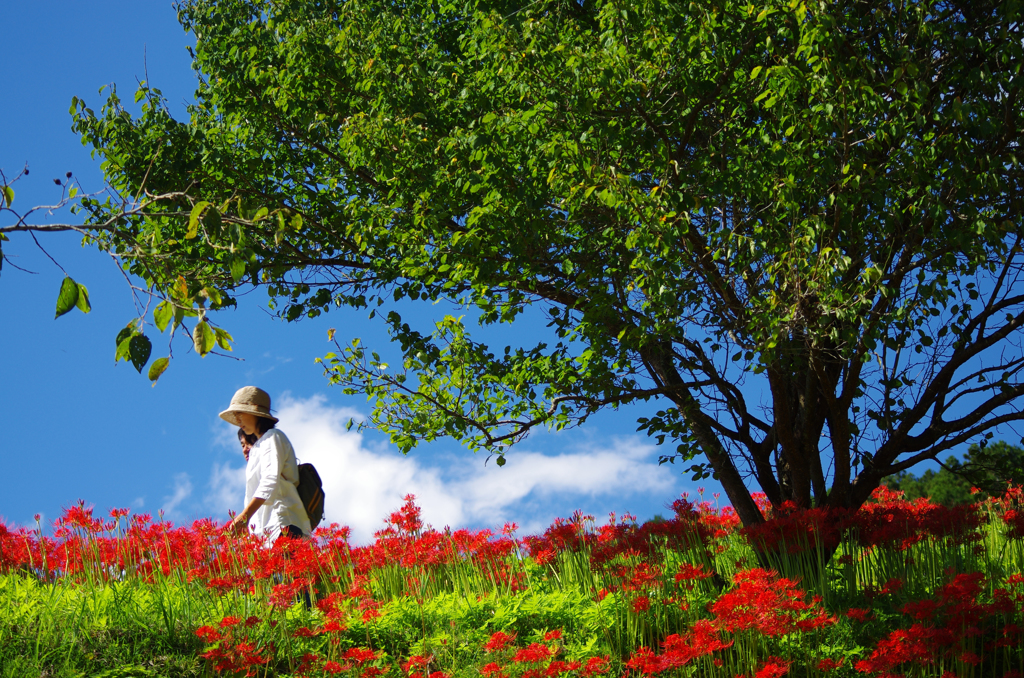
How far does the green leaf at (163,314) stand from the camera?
3.11 metres

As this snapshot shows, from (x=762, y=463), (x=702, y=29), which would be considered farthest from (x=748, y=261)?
(x=762, y=463)

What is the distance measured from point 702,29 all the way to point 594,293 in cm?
228

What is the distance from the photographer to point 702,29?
18.7 feet

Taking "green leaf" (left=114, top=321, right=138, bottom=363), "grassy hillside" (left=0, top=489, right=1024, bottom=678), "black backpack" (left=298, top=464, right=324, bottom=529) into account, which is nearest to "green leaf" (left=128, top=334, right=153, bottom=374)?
"green leaf" (left=114, top=321, right=138, bottom=363)

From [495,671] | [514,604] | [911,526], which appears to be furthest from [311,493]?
[911,526]

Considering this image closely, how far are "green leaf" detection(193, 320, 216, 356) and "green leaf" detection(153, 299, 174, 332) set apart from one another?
139 millimetres

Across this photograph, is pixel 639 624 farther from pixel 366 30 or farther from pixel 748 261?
pixel 366 30

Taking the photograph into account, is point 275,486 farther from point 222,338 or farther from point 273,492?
point 222,338

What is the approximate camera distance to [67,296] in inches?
118

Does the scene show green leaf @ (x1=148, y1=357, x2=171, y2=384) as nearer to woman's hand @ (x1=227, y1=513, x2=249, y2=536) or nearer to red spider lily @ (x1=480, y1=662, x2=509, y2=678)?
red spider lily @ (x1=480, y1=662, x2=509, y2=678)

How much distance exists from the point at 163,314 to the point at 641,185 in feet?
16.5

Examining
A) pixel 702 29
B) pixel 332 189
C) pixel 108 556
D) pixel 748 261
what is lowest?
pixel 108 556

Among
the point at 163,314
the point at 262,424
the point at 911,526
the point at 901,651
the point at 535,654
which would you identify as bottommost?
the point at 901,651

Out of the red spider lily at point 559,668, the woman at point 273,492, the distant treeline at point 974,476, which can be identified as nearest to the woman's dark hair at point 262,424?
the woman at point 273,492
